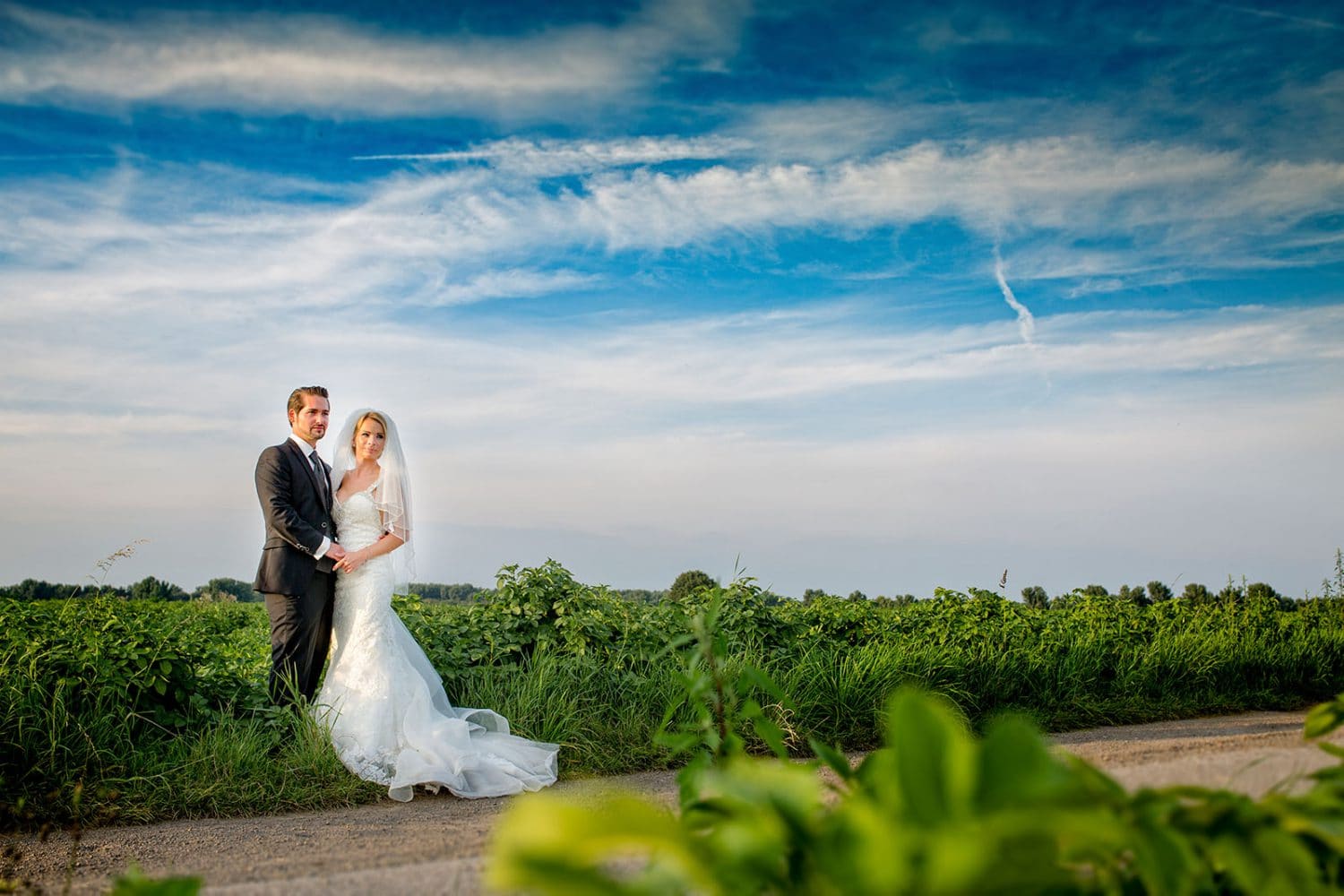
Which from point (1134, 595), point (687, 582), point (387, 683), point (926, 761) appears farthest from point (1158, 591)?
point (926, 761)

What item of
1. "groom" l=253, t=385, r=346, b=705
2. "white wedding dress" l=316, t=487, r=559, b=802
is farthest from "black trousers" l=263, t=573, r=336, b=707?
"white wedding dress" l=316, t=487, r=559, b=802

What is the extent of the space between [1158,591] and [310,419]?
1016 centimetres

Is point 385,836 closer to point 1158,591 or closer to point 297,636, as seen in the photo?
point 297,636

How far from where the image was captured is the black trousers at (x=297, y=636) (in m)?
6.78

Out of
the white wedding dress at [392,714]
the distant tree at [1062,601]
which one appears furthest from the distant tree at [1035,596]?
the white wedding dress at [392,714]

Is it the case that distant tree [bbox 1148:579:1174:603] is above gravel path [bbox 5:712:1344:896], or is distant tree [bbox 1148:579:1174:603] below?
above

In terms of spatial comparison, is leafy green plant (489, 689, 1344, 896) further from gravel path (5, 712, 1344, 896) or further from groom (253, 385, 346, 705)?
groom (253, 385, 346, 705)

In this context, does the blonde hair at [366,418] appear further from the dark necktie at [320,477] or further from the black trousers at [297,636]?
the black trousers at [297,636]

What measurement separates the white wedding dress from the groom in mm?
153

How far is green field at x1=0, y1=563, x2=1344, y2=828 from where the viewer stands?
553 centimetres

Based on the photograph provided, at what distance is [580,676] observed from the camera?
6977 millimetres

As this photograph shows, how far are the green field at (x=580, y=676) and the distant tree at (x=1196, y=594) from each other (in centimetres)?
123

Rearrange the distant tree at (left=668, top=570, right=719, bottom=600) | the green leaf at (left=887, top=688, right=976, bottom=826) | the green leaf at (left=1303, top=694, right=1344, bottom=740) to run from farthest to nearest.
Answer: the distant tree at (left=668, top=570, right=719, bottom=600) < the green leaf at (left=1303, top=694, right=1344, bottom=740) < the green leaf at (left=887, top=688, right=976, bottom=826)

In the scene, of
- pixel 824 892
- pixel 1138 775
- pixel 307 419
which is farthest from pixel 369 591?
pixel 824 892
